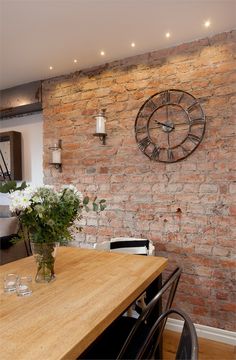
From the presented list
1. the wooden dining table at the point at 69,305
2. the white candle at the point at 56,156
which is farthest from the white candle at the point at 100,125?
the wooden dining table at the point at 69,305

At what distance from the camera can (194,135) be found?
2182 mm

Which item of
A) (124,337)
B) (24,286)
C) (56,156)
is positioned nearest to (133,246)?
(124,337)

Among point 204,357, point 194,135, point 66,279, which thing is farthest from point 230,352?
point 194,135

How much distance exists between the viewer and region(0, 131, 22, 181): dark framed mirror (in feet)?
10.9

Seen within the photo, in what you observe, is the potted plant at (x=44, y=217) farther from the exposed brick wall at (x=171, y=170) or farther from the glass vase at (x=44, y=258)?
the exposed brick wall at (x=171, y=170)

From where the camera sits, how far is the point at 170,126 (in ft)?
7.48

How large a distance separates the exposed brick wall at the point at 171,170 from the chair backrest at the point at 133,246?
0.84 ft

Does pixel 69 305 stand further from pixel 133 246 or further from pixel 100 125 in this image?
pixel 100 125

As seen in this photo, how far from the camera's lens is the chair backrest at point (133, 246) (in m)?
2.11

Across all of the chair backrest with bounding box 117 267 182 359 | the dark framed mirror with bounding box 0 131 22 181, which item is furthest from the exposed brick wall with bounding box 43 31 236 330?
the chair backrest with bounding box 117 267 182 359

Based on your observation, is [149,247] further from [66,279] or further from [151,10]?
[151,10]

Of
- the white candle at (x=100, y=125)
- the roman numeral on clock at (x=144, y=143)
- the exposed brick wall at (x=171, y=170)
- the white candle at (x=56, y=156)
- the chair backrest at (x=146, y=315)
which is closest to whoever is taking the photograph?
the chair backrest at (x=146, y=315)

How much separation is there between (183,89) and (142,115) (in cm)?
42

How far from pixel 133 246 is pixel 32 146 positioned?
6.57ft
